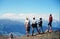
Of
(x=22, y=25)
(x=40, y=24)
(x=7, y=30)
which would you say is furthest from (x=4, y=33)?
(x=40, y=24)

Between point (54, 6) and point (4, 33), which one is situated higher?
point (54, 6)

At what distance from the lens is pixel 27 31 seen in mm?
4004

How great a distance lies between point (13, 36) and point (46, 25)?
627 mm

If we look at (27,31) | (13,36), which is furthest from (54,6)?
(13,36)

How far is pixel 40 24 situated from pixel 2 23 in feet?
2.25

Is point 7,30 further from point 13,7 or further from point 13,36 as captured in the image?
point 13,7

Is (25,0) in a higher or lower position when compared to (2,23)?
higher

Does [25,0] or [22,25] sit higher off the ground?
[25,0]

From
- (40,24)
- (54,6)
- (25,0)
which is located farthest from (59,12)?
(25,0)

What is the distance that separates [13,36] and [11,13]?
16.4 inches

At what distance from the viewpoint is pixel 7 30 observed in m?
3.98

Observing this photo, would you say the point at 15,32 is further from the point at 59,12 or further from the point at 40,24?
the point at 59,12

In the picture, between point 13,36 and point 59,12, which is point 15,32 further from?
point 59,12

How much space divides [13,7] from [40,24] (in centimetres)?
57
